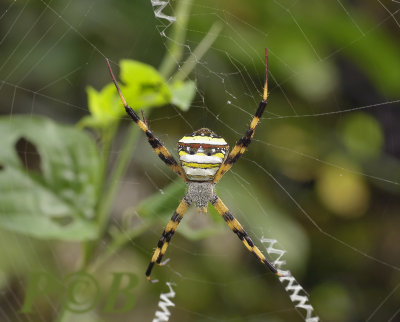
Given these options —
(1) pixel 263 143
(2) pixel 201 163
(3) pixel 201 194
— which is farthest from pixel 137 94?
(1) pixel 263 143

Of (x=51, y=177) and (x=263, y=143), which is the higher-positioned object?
(x=263, y=143)

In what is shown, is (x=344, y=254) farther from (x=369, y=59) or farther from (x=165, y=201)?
(x=165, y=201)

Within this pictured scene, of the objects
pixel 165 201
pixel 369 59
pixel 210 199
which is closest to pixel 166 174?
pixel 210 199

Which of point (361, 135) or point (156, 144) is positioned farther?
point (361, 135)

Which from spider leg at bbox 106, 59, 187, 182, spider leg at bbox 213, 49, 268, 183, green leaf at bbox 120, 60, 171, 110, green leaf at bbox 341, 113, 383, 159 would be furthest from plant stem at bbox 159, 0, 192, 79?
green leaf at bbox 341, 113, 383, 159

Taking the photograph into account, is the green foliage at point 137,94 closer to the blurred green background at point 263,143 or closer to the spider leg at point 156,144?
the spider leg at point 156,144

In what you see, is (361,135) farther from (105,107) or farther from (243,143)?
(105,107)

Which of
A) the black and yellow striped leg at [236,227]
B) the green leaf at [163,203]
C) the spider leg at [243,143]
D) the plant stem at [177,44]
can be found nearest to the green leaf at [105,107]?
the plant stem at [177,44]
